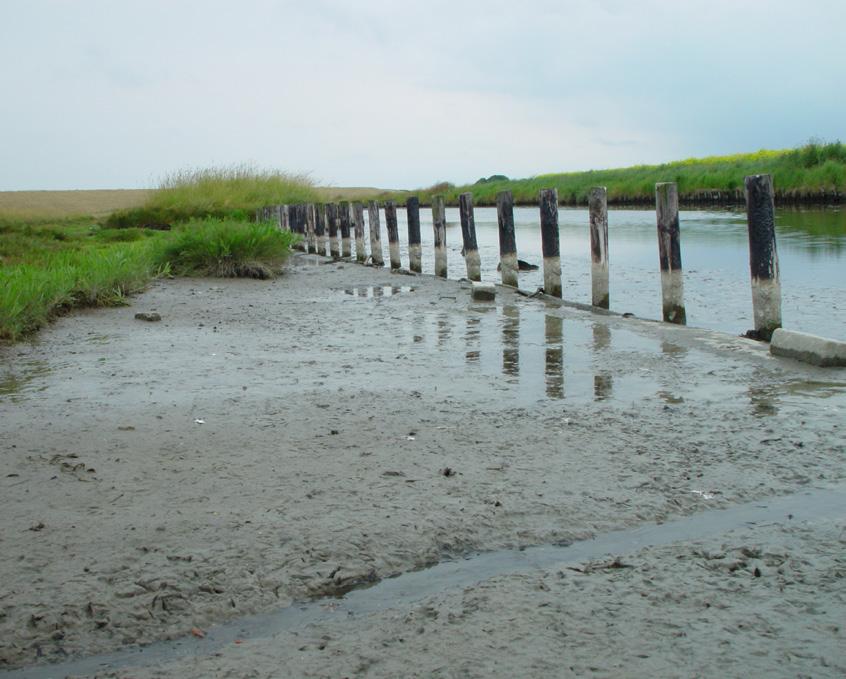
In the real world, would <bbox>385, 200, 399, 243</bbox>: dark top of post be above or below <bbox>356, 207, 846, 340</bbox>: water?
above

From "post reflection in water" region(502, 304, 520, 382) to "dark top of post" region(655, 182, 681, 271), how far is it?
5.02 ft

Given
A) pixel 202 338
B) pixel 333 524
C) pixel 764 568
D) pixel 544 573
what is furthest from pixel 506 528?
pixel 202 338

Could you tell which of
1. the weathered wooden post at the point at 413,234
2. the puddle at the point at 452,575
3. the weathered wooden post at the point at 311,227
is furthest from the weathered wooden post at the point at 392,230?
the puddle at the point at 452,575

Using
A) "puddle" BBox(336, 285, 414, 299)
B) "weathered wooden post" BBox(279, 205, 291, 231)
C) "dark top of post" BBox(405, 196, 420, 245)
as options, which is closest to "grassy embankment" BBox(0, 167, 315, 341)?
"weathered wooden post" BBox(279, 205, 291, 231)

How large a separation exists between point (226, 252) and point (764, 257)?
8.06m

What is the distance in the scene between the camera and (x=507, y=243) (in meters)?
12.5

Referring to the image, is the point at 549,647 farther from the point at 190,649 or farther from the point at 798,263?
the point at 798,263

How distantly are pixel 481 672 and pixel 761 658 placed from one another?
0.69 m

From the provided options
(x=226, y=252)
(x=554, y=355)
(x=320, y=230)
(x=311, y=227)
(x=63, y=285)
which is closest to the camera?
(x=554, y=355)

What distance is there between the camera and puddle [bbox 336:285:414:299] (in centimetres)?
1191

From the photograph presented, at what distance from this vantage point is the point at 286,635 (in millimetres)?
2588

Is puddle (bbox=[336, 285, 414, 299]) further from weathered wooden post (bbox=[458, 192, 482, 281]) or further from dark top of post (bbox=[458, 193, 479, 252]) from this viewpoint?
dark top of post (bbox=[458, 193, 479, 252])

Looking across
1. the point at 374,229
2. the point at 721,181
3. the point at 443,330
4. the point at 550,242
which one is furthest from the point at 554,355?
the point at 721,181

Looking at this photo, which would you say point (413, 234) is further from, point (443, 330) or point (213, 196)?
point (213, 196)
